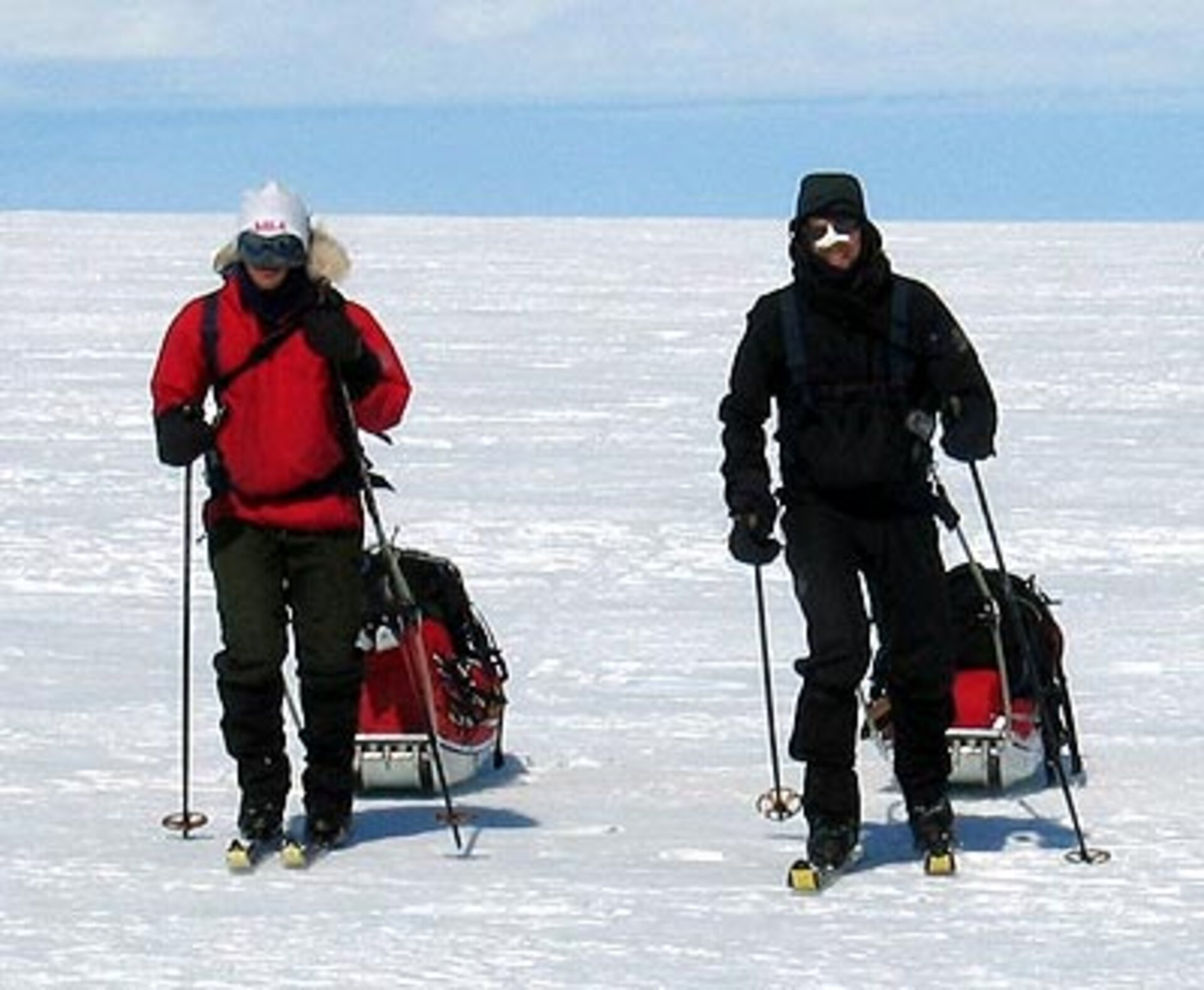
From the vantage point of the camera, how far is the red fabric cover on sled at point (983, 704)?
669 cm

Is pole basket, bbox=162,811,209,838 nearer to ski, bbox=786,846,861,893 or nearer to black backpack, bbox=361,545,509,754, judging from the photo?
black backpack, bbox=361,545,509,754

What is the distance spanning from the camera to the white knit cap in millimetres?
5742

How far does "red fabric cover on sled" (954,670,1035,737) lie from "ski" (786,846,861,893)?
1.04 meters

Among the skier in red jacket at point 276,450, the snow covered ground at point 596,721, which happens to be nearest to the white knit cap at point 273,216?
the skier in red jacket at point 276,450

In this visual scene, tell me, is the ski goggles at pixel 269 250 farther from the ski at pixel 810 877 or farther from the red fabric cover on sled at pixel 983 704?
the red fabric cover on sled at pixel 983 704

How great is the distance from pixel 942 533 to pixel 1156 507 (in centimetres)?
146

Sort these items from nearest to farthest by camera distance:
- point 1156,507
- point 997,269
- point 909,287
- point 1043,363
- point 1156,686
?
point 909,287
point 1156,686
point 1156,507
point 1043,363
point 997,269

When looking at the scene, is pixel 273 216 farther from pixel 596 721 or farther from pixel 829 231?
pixel 596 721

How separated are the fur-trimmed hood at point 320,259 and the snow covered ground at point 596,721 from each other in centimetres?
139

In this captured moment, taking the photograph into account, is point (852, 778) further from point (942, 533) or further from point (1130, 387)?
point (1130, 387)

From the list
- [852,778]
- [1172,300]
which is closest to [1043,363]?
[1172,300]

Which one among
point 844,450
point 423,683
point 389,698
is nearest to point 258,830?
point 423,683

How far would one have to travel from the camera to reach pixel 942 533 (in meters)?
11.9

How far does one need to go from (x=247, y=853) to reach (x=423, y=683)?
28.8 inches
